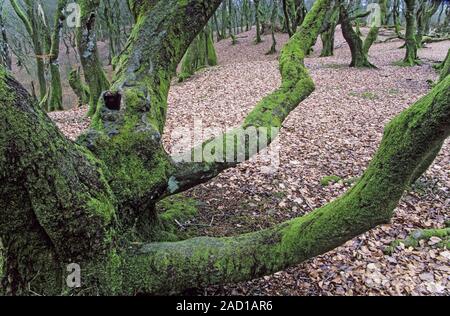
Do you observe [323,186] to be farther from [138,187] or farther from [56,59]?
[56,59]

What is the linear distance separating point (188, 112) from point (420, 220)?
7.95 m

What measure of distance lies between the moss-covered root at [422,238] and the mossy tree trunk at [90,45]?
8065 mm

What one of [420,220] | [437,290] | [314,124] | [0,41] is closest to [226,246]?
[437,290]

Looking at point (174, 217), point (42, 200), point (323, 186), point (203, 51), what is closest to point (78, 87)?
point (203, 51)

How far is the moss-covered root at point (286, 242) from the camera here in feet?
8.11

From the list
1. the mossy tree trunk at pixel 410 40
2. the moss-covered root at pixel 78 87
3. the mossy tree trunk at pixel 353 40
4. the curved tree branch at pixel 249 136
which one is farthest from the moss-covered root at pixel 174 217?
the mossy tree trunk at pixel 410 40

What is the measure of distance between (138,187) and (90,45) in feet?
24.2

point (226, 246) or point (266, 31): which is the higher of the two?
point (266, 31)

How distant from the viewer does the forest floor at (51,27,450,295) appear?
402cm

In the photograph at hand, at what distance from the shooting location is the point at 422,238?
4.68 metres

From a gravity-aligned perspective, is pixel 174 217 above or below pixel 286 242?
below

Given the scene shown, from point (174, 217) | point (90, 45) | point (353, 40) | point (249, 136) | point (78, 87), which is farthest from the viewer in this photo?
point (353, 40)
